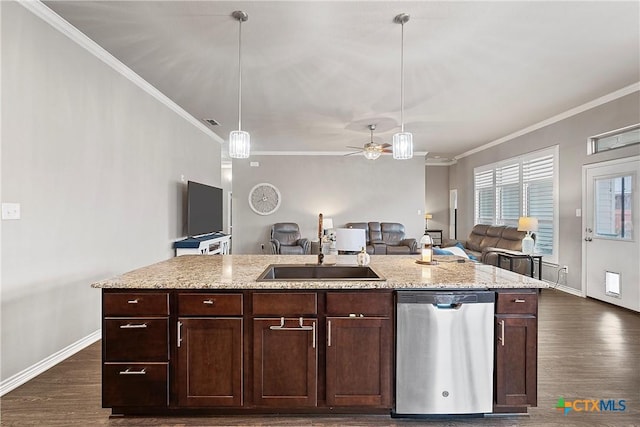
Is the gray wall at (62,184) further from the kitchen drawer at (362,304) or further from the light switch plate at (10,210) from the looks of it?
the kitchen drawer at (362,304)

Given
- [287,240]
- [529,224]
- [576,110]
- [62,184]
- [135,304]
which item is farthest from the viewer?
[287,240]

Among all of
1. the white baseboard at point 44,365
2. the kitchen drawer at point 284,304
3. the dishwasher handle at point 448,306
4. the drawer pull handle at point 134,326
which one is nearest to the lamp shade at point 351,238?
the kitchen drawer at point 284,304

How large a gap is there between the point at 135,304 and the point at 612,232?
5562mm

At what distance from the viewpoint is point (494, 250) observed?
6.13 metres

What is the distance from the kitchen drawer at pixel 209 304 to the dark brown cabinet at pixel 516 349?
155 centimetres

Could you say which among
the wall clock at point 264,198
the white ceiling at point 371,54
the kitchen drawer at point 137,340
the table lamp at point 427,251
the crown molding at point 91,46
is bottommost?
the kitchen drawer at point 137,340

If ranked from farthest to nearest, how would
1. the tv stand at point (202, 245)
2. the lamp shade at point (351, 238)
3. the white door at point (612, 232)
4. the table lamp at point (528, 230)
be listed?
the table lamp at point (528, 230)
the tv stand at point (202, 245)
the white door at point (612, 232)
the lamp shade at point (351, 238)

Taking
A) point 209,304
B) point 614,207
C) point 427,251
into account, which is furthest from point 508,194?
point 209,304

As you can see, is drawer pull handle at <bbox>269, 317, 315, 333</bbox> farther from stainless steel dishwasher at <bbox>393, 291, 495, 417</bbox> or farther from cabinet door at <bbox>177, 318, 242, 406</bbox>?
stainless steel dishwasher at <bbox>393, 291, 495, 417</bbox>

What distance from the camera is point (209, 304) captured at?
1946 millimetres

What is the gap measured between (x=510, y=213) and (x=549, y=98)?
9.71 feet

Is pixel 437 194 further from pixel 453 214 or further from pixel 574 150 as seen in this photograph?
pixel 574 150

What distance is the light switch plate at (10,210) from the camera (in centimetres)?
222

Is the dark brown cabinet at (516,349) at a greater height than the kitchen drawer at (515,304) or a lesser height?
lesser
